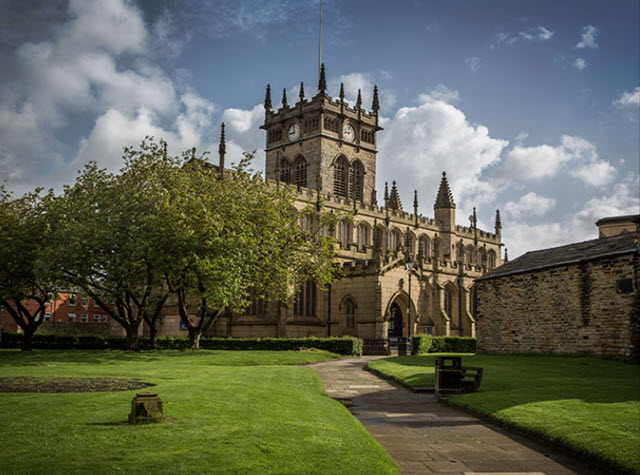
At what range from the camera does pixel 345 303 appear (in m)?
42.6

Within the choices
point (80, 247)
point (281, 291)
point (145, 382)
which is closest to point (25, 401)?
point (145, 382)

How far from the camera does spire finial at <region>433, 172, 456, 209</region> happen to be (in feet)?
213

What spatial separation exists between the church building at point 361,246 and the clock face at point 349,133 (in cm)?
14

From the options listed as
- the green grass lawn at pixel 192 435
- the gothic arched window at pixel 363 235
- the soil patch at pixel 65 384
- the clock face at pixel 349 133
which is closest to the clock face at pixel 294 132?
the clock face at pixel 349 133

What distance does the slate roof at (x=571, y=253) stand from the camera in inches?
945

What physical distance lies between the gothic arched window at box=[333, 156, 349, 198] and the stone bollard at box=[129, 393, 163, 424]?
5372 centimetres

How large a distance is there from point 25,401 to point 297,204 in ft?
133

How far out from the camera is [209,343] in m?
32.7

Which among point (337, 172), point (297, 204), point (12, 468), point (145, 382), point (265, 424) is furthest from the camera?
point (337, 172)

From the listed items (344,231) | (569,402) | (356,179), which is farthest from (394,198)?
(569,402)

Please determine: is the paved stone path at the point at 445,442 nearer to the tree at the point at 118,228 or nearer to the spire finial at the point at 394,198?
the tree at the point at 118,228

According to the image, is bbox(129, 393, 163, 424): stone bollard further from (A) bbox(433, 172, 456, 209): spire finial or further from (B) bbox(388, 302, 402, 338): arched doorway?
(A) bbox(433, 172, 456, 209): spire finial

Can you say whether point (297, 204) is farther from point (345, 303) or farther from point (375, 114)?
point (375, 114)

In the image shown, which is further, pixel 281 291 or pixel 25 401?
pixel 281 291
